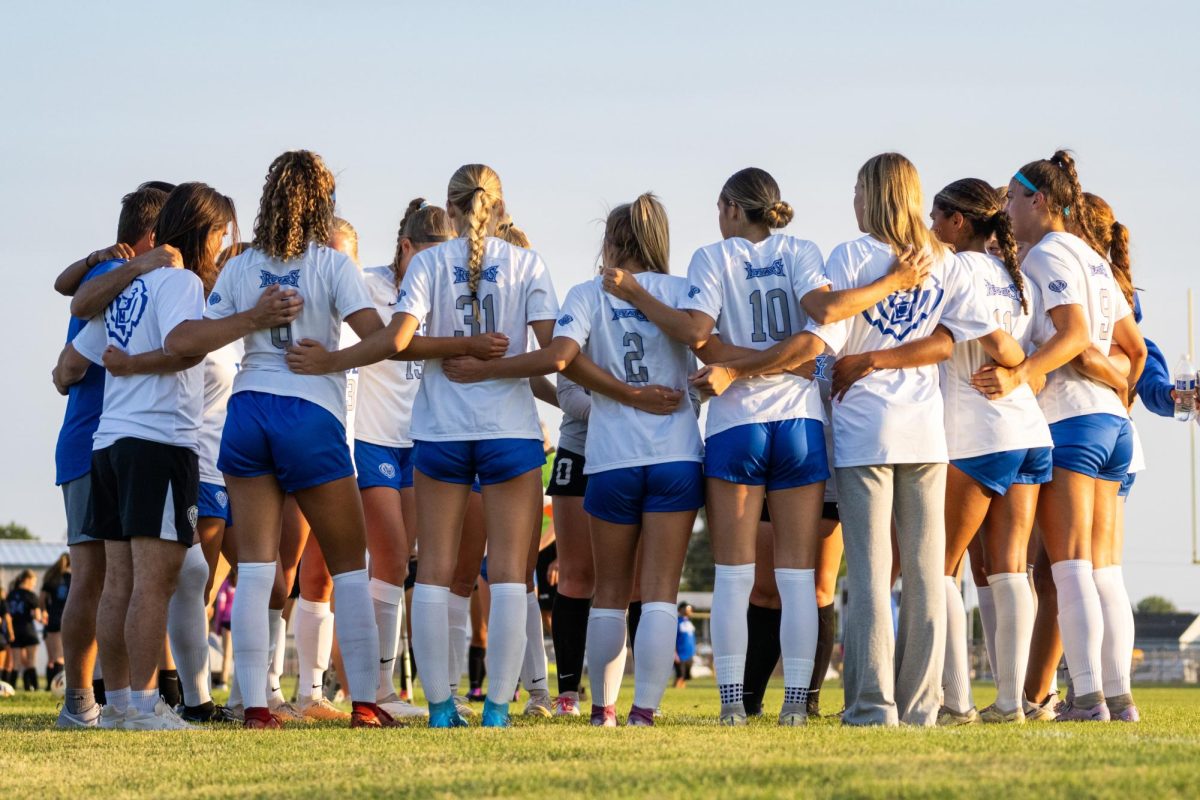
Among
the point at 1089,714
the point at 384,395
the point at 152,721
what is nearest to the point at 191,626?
the point at 152,721

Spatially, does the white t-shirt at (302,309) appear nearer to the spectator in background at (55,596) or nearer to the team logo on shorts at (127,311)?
the team logo on shorts at (127,311)

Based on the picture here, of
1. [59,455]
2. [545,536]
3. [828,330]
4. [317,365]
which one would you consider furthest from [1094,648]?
[545,536]

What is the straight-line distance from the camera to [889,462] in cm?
603

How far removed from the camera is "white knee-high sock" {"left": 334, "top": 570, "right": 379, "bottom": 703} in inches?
251

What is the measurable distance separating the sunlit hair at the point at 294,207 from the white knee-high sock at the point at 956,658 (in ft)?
10.9

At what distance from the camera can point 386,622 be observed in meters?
7.68

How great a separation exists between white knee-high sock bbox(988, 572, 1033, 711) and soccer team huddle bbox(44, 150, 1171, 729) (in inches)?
0.6

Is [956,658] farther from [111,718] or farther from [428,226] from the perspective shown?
[111,718]

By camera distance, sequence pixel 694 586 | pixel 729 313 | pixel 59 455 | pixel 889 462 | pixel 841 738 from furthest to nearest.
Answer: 1. pixel 694 586
2. pixel 59 455
3. pixel 729 313
4. pixel 889 462
5. pixel 841 738

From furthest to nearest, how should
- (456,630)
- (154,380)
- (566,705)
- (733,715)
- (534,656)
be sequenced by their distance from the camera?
(456,630) < (534,656) < (566,705) < (154,380) < (733,715)

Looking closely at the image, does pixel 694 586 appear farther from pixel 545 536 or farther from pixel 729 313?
pixel 729 313

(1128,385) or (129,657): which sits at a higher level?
(1128,385)

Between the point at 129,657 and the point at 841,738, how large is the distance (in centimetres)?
335

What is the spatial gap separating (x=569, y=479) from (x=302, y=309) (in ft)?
6.45
